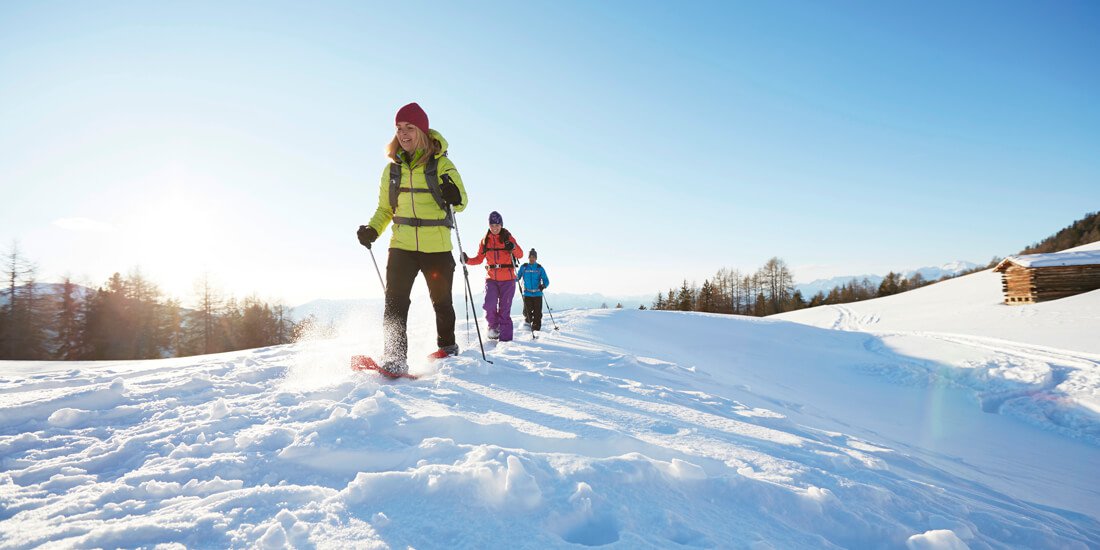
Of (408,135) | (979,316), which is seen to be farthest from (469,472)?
(979,316)

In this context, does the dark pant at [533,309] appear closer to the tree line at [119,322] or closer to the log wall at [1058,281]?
the tree line at [119,322]

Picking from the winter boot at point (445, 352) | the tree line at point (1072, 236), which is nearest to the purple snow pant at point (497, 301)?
the winter boot at point (445, 352)

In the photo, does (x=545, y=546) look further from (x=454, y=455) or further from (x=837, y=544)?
(x=837, y=544)

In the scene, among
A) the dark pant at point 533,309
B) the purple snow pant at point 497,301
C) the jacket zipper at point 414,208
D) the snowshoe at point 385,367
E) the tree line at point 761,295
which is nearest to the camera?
the snowshoe at point 385,367

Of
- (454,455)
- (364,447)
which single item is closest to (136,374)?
(364,447)

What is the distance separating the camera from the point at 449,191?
4.03 m

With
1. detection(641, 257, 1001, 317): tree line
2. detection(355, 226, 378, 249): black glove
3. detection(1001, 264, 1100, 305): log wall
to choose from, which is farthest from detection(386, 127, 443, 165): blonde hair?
detection(641, 257, 1001, 317): tree line

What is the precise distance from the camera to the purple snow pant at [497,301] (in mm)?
7230

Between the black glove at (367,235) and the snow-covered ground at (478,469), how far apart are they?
1.27 meters

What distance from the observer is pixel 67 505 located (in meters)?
1.45

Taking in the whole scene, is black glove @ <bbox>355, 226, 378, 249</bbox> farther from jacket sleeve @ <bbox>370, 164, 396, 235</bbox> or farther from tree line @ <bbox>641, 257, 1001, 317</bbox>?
→ tree line @ <bbox>641, 257, 1001, 317</bbox>

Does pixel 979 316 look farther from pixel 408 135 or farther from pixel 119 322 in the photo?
pixel 119 322

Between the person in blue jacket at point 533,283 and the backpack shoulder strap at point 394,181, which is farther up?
the backpack shoulder strap at point 394,181

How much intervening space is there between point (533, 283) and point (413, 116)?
608 cm
